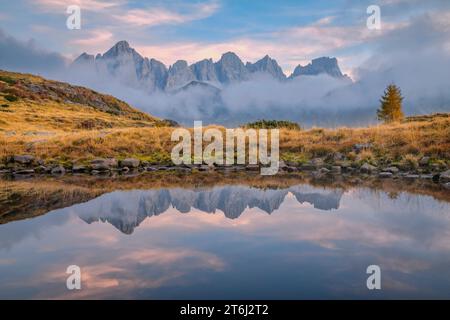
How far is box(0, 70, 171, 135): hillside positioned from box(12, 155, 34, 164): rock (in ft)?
88.8

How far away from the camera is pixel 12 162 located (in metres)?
35.0

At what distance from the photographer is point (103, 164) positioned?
3256 centimetres

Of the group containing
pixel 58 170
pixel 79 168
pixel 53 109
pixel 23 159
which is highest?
pixel 53 109

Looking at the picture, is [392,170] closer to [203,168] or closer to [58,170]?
[203,168]

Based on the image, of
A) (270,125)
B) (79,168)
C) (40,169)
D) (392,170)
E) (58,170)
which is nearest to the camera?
(392,170)

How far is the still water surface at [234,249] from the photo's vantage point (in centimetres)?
856

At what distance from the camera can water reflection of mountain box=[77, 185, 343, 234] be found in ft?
51.7

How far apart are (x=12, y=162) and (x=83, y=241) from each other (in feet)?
86.0

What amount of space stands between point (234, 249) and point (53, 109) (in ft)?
381

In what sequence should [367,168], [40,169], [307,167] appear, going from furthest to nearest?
[40,169] < [307,167] < [367,168]

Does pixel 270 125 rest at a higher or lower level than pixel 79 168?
higher

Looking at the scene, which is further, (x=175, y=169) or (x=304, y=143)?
(x=304, y=143)

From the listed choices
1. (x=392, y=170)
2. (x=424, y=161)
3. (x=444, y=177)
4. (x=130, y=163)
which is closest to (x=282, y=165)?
(x=392, y=170)

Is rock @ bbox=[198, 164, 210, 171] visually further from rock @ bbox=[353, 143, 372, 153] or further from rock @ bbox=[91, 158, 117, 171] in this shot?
rock @ bbox=[353, 143, 372, 153]
